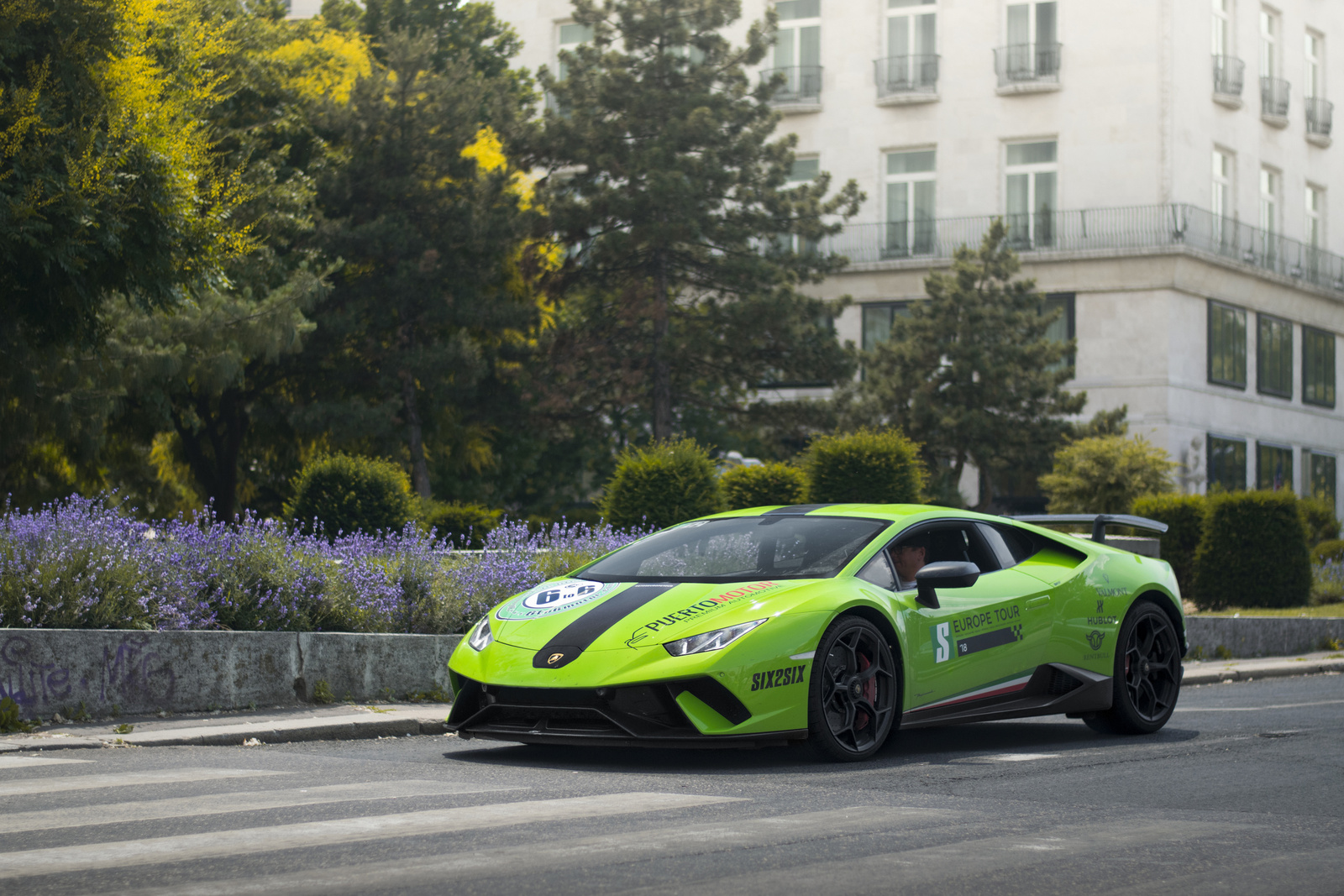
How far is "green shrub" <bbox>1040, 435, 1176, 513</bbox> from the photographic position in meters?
30.9

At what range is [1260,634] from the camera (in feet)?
63.7

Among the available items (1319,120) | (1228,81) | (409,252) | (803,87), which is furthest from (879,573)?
(1319,120)

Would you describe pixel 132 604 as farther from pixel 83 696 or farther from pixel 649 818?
pixel 649 818

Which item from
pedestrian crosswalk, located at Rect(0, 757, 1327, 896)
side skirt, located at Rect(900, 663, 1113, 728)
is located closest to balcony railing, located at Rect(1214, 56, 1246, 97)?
side skirt, located at Rect(900, 663, 1113, 728)

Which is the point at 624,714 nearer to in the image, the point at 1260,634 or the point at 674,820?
the point at 674,820

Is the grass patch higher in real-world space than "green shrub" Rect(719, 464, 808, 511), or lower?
lower

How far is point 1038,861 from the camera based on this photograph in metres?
5.94

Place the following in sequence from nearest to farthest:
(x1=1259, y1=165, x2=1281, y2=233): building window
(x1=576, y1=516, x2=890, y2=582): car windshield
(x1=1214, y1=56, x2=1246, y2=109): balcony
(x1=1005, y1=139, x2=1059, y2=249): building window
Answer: (x1=576, y1=516, x2=890, y2=582): car windshield → (x1=1005, y1=139, x2=1059, y2=249): building window → (x1=1214, y1=56, x2=1246, y2=109): balcony → (x1=1259, y1=165, x2=1281, y2=233): building window

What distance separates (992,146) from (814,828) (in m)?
42.7

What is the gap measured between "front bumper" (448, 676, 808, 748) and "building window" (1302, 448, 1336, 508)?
150 feet

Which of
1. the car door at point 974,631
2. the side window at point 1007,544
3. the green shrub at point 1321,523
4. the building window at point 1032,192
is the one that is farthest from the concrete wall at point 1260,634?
the building window at point 1032,192

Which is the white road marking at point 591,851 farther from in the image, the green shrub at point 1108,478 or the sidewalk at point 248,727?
the green shrub at point 1108,478

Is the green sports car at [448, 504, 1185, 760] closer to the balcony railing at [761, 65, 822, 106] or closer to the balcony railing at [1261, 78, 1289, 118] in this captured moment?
the balcony railing at [761, 65, 822, 106]

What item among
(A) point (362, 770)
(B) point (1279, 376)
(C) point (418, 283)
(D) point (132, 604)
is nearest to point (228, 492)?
(C) point (418, 283)
